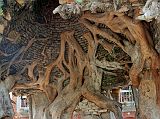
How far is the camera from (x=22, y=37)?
822 centimetres

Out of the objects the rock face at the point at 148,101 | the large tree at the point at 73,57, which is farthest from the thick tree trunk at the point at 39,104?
the rock face at the point at 148,101

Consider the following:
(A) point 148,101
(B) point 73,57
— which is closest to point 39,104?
(B) point 73,57

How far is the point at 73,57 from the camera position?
8.84 metres

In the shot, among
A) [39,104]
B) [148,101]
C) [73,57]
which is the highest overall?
[73,57]

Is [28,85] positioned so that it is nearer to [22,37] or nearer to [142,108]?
[22,37]

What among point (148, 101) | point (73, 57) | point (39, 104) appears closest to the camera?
point (148, 101)

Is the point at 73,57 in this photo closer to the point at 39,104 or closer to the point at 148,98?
the point at 39,104

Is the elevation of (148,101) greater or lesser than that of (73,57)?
lesser

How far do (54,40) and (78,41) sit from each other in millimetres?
466

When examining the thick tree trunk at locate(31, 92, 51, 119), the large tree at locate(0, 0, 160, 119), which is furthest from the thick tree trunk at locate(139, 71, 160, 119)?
the thick tree trunk at locate(31, 92, 51, 119)

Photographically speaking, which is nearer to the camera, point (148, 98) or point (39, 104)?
point (148, 98)

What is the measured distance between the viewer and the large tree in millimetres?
6578

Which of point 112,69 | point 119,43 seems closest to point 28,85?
point 112,69

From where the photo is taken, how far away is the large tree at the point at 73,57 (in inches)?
259
